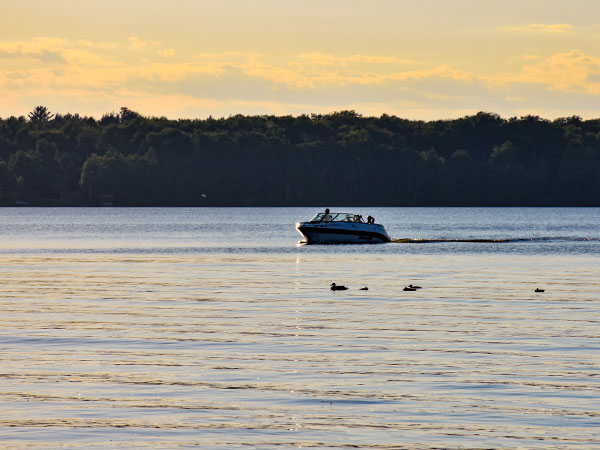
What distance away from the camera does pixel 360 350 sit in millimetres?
29969

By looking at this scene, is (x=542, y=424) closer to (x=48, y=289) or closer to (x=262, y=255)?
(x=48, y=289)

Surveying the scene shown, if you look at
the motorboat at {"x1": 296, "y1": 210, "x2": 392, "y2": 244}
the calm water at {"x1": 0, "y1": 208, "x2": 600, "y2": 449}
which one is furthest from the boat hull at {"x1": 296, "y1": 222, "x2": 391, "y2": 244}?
the calm water at {"x1": 0, "y1": 208, "x2": 600, "y2": 449}

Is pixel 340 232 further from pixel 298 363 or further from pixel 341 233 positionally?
pixel 298 363

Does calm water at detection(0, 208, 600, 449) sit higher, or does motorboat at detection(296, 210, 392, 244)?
motorboat at detection(296, 210, 392, 244)

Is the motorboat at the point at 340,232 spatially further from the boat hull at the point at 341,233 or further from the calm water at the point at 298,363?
the calm water at the point at 298,363

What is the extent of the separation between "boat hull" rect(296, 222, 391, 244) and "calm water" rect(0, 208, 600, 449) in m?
40.7

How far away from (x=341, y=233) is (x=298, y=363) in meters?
73.3

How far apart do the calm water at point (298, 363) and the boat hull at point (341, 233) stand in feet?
133

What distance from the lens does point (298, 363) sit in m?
27.5

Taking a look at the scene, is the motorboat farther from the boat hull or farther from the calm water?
the calm water

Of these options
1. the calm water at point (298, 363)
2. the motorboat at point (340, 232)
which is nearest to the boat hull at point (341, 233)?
the motorboat at point (340, 232)

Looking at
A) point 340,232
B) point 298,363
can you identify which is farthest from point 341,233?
point 298,363

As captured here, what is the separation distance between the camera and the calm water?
20062 millimetres

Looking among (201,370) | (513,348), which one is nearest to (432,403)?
(201,370)
